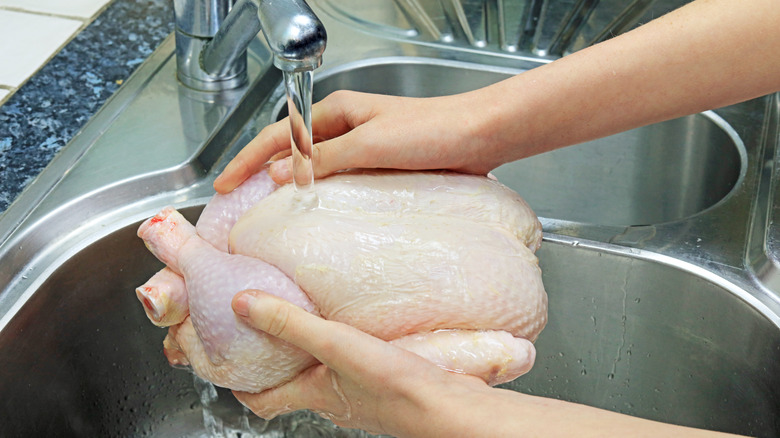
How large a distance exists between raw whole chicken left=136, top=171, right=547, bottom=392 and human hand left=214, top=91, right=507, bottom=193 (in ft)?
0.12

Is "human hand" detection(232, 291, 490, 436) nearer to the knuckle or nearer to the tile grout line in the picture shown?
the knuckle

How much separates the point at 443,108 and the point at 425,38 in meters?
0.56

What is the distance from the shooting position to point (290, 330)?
784 millimetres

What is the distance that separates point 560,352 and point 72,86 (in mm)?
923

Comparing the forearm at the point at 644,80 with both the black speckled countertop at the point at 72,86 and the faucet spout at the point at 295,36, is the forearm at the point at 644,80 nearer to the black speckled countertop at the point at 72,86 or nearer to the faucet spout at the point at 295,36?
the faucet spout at the point at 295,36

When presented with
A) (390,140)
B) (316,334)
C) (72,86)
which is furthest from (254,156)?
(72,86)

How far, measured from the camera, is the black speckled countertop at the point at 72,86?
1104mm

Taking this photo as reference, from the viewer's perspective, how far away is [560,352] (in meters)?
1.14

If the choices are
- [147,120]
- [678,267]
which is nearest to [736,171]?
[678,267]

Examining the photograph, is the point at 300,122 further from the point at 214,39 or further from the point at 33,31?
the point at 33,31

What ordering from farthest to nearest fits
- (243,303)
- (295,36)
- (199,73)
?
1. (199,73)
2. (243,303)
3. (295,36)

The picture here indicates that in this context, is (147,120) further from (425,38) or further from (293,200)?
(425,38)

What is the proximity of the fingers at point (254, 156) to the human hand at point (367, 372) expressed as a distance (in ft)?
0.67

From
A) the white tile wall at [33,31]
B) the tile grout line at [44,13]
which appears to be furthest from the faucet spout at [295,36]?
the tile grout line at [44,13]
